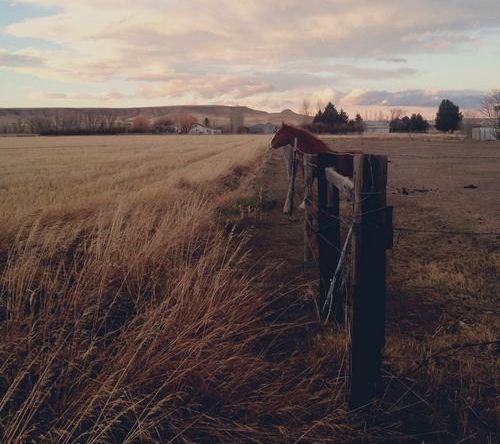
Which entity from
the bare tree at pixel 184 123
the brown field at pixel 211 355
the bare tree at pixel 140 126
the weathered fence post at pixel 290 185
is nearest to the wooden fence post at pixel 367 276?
the brown field at pixel 211 355

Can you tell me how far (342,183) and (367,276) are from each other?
874mm

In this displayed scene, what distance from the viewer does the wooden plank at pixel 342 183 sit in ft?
11.0

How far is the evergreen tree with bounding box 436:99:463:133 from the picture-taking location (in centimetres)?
10244

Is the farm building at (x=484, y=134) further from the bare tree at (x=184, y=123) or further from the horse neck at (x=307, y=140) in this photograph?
the bare tree at (x=184, y=123)

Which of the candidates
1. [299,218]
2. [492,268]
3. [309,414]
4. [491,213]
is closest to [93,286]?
[309,414]

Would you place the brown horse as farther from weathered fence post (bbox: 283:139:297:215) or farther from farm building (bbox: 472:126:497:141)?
farm building (bbox: 472:126:497:141)

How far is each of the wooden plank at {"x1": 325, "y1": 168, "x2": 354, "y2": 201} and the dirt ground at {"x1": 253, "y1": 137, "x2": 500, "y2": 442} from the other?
0.90m

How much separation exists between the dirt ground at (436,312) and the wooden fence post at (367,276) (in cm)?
23

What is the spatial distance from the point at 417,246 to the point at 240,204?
4.60m

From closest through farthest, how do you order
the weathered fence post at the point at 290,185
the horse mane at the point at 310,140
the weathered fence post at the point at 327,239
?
1. the weathered fence post at the point at 327,239
2. the horse mane at the point at 310,140
3. the weathered fence post at the point at 290,185

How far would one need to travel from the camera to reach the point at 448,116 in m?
103

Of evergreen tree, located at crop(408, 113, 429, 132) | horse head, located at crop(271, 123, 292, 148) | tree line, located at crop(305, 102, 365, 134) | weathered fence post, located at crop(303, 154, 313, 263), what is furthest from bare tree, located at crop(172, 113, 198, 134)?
weathered fence post, located at crop(303, 154, 313, 263)

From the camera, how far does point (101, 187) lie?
14.3 metres

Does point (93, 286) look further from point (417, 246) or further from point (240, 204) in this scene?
point (240, 204)
